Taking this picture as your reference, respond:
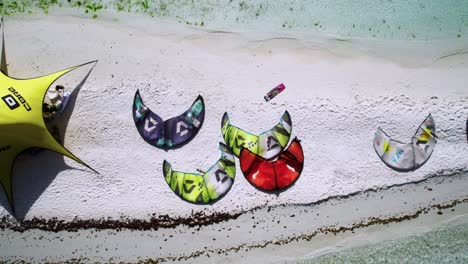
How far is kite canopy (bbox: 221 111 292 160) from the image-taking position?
7.09 metres

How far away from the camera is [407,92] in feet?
23.9

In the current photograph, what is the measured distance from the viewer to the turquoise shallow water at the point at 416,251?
7168 mm

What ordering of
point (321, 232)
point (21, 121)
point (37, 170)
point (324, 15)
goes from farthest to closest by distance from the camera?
point (324, 15)
point (321, 232)
point (37, 170)
point (21, 121)

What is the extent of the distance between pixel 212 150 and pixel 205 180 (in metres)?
0.56

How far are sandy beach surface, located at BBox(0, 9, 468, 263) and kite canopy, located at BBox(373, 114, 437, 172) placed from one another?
0.13 metres

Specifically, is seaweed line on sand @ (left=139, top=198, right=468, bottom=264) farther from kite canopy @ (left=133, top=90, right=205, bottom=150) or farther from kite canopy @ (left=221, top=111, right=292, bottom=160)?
kite canopy @ (left=133, top=90, right=205, bottom=150)


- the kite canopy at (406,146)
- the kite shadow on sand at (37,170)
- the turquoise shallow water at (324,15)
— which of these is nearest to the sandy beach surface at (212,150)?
the kite shadow on sand at (37,170)

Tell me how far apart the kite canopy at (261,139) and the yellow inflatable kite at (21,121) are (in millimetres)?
2801

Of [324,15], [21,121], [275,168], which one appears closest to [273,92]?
[275,168]

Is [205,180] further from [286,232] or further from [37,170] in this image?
[37,170]

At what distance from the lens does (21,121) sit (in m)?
6.22

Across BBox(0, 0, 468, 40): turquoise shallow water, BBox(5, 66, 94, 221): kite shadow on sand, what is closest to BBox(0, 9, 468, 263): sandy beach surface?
BBox(5, 66, 94, 221): kite shadow on sand

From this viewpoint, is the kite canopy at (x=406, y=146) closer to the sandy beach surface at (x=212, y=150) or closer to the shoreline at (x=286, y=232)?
the sandy beach surface at (x=212, y=150)

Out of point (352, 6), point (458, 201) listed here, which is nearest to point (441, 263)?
point (458, 201)
